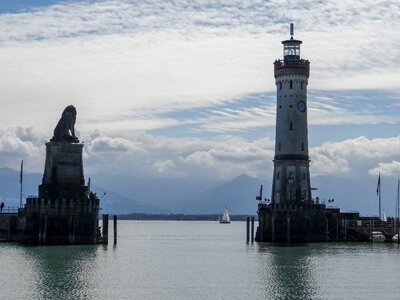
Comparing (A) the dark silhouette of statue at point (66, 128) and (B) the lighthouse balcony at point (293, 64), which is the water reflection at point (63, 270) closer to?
(A) the dark silhouette of statue at point (66, 128)

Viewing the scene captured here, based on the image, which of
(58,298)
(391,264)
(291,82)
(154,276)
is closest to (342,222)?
(291,82)

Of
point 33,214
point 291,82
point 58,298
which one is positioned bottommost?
point 58,298

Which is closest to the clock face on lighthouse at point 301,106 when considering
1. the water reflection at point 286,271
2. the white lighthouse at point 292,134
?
the white lighthouse at point 292,134

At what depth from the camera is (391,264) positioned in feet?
325

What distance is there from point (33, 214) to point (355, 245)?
167 feet

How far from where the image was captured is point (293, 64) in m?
132

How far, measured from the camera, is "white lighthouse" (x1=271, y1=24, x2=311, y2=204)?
430 ft

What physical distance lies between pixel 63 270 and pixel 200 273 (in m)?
14.1

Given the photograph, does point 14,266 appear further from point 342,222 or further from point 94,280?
point 342,222

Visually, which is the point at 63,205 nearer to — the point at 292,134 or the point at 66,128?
the point at 66,128

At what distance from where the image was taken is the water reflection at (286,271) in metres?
70.8

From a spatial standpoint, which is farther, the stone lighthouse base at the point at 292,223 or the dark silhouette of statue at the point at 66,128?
the stone lighthouse base at the point at 292,223

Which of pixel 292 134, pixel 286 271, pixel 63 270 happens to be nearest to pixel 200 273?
pixel 286 271

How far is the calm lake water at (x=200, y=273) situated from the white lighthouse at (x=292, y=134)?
1251 cm
